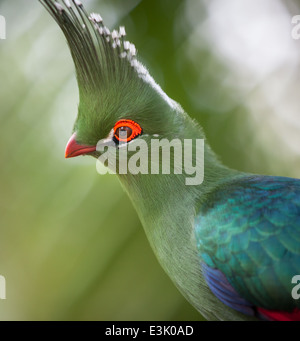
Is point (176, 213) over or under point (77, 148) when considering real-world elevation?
under

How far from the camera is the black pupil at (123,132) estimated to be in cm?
169

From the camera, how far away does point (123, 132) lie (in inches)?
66.6

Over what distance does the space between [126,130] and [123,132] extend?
2cm

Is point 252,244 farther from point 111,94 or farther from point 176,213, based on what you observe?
point 111,94

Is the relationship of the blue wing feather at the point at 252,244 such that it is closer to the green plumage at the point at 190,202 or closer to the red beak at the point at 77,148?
the green plumage at the point at 190,202

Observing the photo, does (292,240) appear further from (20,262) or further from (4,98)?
(4,98)

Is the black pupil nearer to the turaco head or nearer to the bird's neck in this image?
the turaco head

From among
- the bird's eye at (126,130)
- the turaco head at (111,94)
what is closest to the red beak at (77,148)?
the turaco head at (111,94)

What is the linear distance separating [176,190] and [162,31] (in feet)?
4.14

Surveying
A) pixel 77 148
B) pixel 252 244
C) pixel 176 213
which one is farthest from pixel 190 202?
pixel 77 148

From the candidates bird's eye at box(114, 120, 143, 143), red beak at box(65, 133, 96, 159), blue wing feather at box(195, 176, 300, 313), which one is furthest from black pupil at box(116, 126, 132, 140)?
blue wing feather at box(195, 176, 300, 313)

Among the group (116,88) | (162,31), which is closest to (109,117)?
(116,88)

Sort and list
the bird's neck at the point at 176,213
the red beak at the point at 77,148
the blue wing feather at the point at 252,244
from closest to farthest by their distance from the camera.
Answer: the blue wing feather at the point at 252,244 < the bird's neck at the point at 176,213 < the red beak at the point at 77,148

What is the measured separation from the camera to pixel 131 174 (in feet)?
5.86
